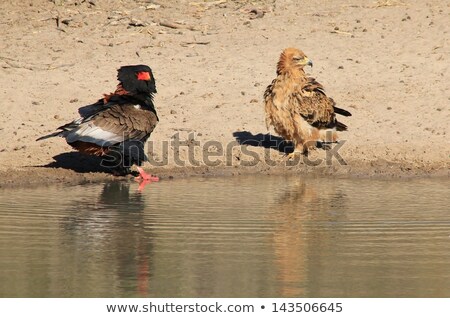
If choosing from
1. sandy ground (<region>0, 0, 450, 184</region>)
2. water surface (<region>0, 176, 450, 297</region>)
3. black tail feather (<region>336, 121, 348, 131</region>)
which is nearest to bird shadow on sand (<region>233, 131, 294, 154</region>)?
sandy ground (<region>0, 0, 450, 184</region>)

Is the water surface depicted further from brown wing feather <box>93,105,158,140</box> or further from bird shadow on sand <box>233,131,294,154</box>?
bird shadow on sand <box>233,131,294,154</box>

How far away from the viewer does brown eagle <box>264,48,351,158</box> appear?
15.0 metres

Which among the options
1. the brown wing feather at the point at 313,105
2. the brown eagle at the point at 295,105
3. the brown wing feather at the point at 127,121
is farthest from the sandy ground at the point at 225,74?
the brown wing feather at the point at 127,121

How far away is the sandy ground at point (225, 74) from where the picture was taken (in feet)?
49.3

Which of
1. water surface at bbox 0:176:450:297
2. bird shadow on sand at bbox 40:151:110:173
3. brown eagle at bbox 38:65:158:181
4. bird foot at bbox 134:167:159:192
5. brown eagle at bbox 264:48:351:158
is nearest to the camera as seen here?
water surface at bbox 0:176:450:297

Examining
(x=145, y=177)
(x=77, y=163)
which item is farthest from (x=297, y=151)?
(x=77, y=163)

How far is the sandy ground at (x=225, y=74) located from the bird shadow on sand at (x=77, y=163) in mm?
37

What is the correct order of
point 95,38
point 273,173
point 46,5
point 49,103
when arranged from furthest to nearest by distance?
point 46,5
point 95,38
point 49,103
point 273,173

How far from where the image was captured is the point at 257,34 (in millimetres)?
19781

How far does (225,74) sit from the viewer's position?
18.0 m

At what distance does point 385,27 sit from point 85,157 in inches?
273

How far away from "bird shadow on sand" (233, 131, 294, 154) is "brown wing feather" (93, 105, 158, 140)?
6.72 ft
